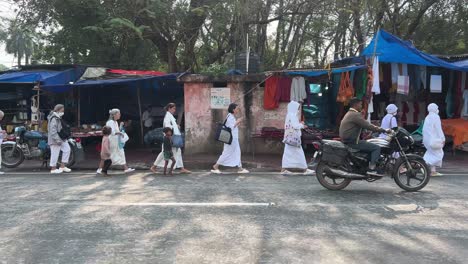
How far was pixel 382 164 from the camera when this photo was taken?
7.93 metres

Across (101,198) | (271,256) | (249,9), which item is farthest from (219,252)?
(249,9)

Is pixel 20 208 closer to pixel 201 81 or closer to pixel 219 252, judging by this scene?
pixel 219 252

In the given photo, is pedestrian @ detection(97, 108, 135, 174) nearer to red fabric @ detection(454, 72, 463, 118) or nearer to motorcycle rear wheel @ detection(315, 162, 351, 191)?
motorcycle rear wheel @ detection(315, 162, 351, 191)

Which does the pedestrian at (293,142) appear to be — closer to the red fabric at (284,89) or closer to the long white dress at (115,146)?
the red fabric at (284,89)

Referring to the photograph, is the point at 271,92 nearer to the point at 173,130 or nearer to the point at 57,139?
the point at 173,130

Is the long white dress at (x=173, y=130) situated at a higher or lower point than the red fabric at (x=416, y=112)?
lower

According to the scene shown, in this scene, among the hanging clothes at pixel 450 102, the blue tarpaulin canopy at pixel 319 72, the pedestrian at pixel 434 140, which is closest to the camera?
the pedestrian at pixel 434 140

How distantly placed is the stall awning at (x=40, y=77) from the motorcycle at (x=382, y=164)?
341 inches

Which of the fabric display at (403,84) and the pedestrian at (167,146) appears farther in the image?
the fabric display at (403,84)

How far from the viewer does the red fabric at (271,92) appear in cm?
1304

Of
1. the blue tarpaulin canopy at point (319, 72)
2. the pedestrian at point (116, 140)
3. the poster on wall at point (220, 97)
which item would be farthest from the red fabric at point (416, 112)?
the pedestrian at point (116, 140)

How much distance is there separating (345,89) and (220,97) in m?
3.47

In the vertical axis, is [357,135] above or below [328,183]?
above

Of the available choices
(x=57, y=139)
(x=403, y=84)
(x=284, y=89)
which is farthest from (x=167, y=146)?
(x=403, y=84)
